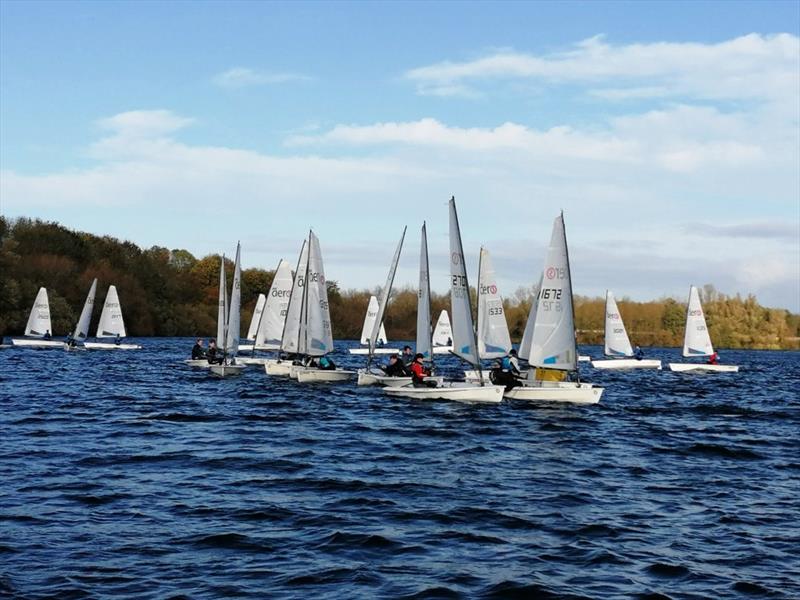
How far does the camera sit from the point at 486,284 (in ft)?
148

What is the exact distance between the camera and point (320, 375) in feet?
137

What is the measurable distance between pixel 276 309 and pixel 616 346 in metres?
27.9

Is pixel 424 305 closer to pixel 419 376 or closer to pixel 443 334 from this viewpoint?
pixel 419 376

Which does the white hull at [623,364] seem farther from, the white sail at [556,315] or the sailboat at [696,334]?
the white sail at [556,315]

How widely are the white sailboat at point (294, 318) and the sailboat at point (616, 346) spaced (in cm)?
2982

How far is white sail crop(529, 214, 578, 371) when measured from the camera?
34844mm

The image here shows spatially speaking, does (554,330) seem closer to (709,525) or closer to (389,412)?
(389,412)

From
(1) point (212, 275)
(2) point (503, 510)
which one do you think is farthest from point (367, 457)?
(1) point (212, 275)

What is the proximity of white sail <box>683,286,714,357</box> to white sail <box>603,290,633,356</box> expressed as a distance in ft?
14.8

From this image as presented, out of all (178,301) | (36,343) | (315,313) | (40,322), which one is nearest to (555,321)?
(315,313)

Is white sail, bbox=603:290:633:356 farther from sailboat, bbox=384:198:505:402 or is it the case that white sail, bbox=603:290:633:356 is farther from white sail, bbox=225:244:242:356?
sailboat, bbox=384:198:505:402

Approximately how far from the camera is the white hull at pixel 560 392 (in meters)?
33.2

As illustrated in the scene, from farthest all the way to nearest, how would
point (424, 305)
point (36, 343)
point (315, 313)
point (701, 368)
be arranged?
point (36, 343) → point (701, 368) → point (315, 313) → point (424, 305)

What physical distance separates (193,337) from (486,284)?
88374 millimetres
